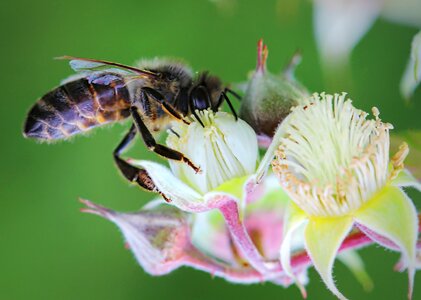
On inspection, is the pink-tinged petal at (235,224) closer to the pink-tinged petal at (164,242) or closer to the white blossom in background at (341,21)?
the pink-tinged petal at (164,242)

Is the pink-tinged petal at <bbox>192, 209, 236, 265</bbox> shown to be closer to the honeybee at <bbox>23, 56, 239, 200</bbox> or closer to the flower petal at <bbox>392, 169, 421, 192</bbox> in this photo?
the honeybee at <bbox>23, 56, 239, 200</bbox>

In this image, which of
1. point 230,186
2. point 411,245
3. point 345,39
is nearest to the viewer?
point 411,245

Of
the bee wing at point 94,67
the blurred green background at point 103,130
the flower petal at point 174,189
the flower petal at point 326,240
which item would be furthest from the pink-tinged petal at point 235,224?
the blurred green background at point 103,130

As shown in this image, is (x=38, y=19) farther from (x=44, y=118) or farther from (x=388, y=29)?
(x=44, y=118)

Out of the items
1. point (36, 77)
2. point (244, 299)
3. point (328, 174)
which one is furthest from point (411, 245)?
point (36, 77)

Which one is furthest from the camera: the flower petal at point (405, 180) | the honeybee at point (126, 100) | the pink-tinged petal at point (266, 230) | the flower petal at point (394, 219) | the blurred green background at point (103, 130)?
the blurred green background at point (103, 130)

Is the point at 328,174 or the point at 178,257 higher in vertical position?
the point at 328,174
